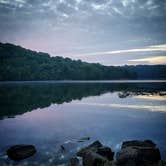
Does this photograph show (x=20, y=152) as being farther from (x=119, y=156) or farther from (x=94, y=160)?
(x=119, y=156)

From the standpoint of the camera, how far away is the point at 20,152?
21.3 metres

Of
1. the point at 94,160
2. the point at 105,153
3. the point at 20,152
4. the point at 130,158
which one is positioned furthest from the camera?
the point at 20,152

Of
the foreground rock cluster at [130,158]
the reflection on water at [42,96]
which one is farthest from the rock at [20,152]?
the reflection on water at [42,96]

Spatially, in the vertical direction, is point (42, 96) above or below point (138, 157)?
below

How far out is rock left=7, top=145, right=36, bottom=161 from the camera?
21.0m

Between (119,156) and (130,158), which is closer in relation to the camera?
(130,158)

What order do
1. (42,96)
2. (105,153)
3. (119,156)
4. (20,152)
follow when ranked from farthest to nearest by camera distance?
1. (42,96)
2. (20,152)
3. (105,153)
4. (119,156)

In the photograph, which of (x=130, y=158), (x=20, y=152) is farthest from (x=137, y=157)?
(x=20, y=152)

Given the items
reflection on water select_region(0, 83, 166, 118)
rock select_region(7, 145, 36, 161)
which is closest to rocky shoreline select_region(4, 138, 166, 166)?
rock select_region(7, 145, 36, 161)

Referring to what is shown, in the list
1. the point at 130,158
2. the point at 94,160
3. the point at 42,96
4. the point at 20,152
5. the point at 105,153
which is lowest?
the point at 42,96

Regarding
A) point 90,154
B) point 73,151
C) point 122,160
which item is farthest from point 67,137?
point 122,160

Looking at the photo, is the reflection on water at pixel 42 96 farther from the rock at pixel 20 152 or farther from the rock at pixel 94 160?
the rock at pixel 94 160

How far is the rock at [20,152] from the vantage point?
2098cm

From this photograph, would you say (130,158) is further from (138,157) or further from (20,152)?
(20,152)
